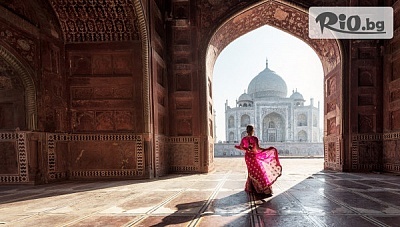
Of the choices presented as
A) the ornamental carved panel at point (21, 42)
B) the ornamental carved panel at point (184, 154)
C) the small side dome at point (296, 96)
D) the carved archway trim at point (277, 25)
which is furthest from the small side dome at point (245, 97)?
the ornamental carved panel at point (21, 42)

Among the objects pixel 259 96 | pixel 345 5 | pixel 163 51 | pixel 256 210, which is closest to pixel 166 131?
pixel 163 51

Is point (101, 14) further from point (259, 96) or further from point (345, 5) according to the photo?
point (259, 96)

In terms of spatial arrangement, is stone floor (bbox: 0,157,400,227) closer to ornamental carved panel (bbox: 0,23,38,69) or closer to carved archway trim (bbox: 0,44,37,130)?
carved archway trim (bbox: 0,44,37,130)

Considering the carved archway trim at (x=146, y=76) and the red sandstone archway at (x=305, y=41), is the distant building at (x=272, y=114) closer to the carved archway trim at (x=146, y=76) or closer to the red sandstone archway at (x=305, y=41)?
the red sandstone archway at (x=305, y=41)

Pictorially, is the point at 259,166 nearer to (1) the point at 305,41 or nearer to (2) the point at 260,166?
(2) the point at 260,166

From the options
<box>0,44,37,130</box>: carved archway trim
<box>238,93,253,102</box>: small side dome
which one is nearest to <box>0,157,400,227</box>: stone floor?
<box>0,44,37,130</box>: carved archway trim

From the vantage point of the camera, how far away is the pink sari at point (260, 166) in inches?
154

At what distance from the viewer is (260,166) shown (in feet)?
13.1

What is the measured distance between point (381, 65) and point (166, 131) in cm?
662

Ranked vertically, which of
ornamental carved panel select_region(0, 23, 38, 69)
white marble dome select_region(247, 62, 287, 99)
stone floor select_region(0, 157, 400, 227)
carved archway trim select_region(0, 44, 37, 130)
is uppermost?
white marble dome select_region(247, 62, 287, 99)

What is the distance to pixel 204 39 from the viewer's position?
7.71 metres

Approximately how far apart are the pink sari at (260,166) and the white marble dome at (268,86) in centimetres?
3253

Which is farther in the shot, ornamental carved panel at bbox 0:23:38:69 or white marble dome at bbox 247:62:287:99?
white marble dome at bbox 247:62:287:99

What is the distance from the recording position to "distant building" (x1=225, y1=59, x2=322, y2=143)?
1337 inches
